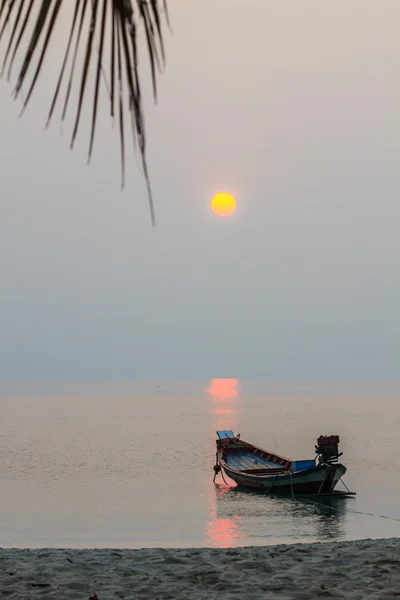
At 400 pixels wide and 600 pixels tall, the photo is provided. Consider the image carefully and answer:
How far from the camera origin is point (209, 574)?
7523mm

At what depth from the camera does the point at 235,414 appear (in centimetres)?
10906

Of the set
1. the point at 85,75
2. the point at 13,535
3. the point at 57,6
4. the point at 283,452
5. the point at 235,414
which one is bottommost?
the point at 13,535

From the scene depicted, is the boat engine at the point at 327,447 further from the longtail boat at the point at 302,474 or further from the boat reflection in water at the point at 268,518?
the boat reflection in water at the point at 268,518

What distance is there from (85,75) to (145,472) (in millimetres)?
42142

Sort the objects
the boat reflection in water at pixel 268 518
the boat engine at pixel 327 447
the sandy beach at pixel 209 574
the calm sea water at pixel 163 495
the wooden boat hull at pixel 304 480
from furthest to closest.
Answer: the wooden boat hull at pixel 304 480
the boat engine at pixel 327 447
the calm sea water at pixel 163 495
the boat reflection in water at pixel 268 518
the sandy beach at pixel 209 574

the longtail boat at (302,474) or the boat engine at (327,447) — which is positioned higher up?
the boat engine at (327,447)

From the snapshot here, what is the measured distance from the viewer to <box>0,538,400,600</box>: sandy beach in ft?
21.9

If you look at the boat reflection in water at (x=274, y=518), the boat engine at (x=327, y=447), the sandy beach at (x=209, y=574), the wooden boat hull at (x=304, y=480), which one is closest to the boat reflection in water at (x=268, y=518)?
the boat reflection in water at (x=274, y=518)

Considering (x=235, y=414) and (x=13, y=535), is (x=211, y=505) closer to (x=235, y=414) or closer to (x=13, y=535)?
(x=13, y=535)

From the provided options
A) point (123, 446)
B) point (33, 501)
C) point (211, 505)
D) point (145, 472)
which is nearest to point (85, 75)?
point (211, 505)

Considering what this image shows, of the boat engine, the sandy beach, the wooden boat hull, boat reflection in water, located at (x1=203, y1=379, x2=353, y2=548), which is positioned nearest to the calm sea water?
boat reflection in water, located at (x1=203, y1=379, x2=353, y2=548)

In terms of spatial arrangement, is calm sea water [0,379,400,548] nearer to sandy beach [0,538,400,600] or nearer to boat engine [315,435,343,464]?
boat engine [315,435,343,464]

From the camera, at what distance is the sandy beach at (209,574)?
6.68 m

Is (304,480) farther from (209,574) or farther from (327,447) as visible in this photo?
(209,574)
